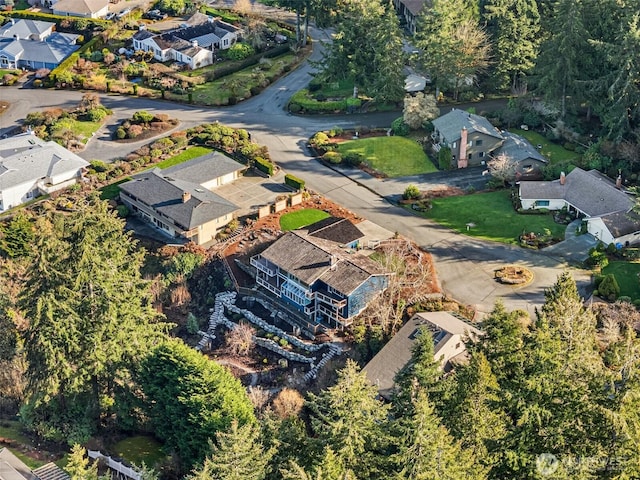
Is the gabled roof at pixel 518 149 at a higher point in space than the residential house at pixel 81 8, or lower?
lower

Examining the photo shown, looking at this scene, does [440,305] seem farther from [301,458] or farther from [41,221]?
[41,221]

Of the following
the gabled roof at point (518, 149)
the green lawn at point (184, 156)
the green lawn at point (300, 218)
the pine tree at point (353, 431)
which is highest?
the pine tree at point (353, 431)

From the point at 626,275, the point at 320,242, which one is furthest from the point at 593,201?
the point at 320,242

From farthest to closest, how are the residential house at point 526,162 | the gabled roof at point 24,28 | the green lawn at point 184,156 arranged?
the gabled roof at point 24,28
the green lawn at point 184,156
the residential house at point 526,162

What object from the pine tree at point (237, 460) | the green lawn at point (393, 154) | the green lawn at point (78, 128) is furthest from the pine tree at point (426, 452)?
the green lawn at point (78, 128)

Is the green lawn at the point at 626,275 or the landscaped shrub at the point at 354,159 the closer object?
the green lawn at the point at 626,275

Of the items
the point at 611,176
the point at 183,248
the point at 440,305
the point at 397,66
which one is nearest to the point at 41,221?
the point at 183,248

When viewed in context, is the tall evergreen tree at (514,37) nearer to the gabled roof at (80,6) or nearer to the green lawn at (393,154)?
the green lawn at (393,154)
